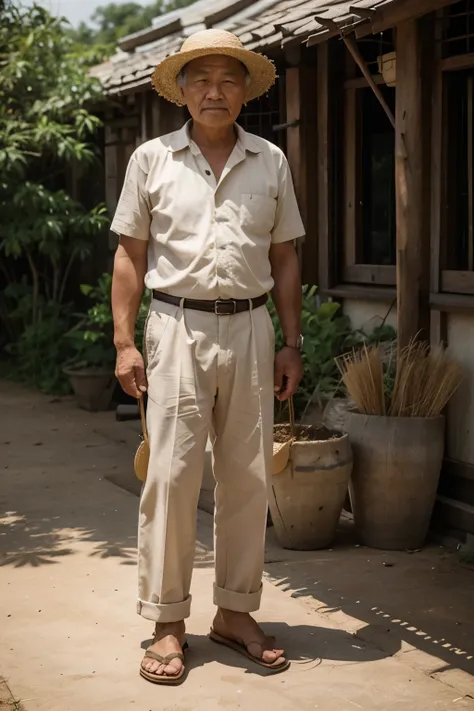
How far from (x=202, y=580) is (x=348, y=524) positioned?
142 cm

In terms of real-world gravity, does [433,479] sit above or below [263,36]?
below

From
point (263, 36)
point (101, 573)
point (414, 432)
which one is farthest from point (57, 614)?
point (263, 36)

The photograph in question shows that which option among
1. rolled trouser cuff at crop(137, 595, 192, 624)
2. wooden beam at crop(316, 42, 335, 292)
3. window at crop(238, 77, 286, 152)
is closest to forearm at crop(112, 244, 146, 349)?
rolled trouser cuff at crop(137, 595, 192, 624)

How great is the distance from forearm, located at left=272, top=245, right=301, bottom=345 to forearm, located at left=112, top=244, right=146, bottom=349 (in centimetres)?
56

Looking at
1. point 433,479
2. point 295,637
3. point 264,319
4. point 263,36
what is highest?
point 263,36

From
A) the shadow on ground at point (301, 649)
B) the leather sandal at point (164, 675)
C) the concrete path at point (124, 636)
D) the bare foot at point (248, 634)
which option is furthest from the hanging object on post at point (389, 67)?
the leather sandal at point (164, 675)

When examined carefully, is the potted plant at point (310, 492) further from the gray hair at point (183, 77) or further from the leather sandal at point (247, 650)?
the gray hair at point (183, 77)

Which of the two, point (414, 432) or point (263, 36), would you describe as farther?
point (263, 36)

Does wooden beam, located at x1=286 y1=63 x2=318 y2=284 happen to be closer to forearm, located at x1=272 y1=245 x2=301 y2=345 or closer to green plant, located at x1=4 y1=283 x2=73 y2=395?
forearm, located at x1=272 y1=245 x2=301 y2=345

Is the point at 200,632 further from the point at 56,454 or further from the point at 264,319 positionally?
the point at 56,454

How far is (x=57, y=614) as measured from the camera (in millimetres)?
4988

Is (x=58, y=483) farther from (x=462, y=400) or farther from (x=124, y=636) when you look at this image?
(x=124, y=636)

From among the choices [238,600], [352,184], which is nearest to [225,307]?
[238,600]

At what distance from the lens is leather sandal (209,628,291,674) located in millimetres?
4259
